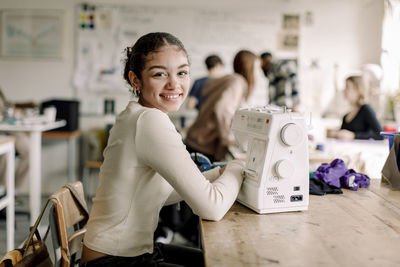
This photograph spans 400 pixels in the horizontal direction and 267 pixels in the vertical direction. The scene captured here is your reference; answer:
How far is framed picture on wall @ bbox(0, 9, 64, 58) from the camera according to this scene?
4445 millimetres

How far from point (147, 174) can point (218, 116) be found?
1.78m

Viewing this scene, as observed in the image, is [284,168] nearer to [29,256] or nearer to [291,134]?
[291,134]

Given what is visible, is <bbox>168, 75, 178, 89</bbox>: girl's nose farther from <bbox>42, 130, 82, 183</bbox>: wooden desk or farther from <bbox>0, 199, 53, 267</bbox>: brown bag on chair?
<bbox>42, 130, 82, 183</bbox>: wooden desk

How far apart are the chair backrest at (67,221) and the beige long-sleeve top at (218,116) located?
160cm

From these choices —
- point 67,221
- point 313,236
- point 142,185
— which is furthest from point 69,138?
point 313,236

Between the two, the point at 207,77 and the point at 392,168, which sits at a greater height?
the point at 207,77

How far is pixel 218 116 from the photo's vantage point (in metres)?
2.93

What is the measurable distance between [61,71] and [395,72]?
3.60 meters

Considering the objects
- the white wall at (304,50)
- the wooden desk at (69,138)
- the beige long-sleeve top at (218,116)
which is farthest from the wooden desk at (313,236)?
the white wall at (304,50)

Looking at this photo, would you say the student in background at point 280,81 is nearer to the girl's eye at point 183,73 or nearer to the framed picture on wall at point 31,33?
the framed picture on wall at point 31,33

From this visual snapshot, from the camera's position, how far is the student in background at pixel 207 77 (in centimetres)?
384

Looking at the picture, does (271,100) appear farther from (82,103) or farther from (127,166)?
(127,166)

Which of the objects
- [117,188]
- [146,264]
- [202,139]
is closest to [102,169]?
[117,188]

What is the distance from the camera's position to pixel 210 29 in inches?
175
